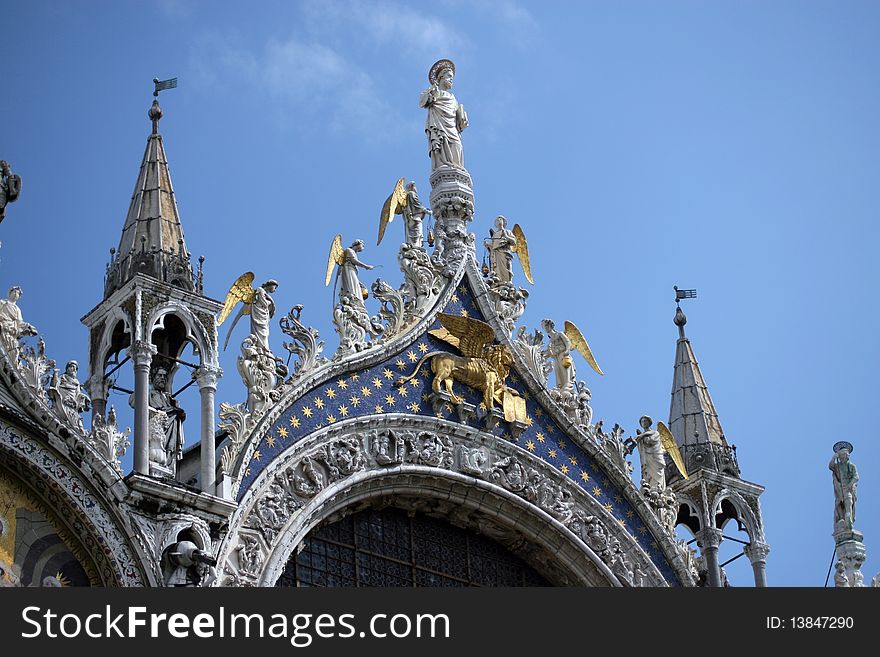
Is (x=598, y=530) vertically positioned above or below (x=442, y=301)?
below

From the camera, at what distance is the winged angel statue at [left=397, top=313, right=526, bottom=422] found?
97.7 ft

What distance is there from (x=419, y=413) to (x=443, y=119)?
17.1ft

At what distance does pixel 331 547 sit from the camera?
92.6 ft

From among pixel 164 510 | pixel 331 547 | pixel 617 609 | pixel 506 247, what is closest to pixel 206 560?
pixel 164 510

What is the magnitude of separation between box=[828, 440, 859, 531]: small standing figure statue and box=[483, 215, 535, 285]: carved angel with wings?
4893 mm

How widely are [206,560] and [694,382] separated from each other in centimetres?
1031

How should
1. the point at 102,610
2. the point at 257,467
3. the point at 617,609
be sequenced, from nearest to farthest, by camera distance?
the point at 102,610
the point at 617,609
the point at 257,467

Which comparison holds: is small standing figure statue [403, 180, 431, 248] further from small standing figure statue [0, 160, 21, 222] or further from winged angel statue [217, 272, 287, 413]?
small standing figure statue [0, 160, 21, 222]

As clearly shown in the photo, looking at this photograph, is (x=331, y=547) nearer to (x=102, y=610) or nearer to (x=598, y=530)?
(x=598, y=530)

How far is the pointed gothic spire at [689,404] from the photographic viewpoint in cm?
3262

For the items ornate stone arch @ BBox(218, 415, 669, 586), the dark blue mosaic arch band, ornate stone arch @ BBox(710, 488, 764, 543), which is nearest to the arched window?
ornate stone arch @ BBox(218, 415, 669, 586)

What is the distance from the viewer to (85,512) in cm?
2519

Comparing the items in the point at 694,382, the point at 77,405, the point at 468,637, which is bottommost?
the point at 468,637

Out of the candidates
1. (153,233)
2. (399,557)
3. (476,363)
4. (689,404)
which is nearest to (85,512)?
(153,233)
